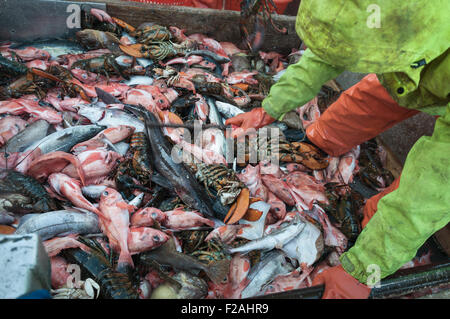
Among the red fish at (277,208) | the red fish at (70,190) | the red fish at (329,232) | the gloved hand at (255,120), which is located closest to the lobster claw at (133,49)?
the gloved hand at (255,120)

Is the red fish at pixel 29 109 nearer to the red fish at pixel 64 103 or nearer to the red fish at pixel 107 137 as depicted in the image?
the red fish at pixel 64 103

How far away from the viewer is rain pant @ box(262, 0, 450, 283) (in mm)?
1022

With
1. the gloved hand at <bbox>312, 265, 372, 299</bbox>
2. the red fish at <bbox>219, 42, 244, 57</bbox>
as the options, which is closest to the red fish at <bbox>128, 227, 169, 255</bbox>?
the gloved hand at <bbox>312, 265, 372, 299</bbox>

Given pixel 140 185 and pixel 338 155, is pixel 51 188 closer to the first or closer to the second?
pixel 140 185

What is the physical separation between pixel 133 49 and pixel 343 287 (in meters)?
3.14

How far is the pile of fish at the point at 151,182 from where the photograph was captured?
69.3 inches

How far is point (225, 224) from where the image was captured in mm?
2037

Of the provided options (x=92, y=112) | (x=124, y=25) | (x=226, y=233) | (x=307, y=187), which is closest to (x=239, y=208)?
(x=226, y=233)

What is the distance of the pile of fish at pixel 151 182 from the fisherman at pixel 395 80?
570 millimetres

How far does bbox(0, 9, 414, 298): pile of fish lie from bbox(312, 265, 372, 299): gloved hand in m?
0.39

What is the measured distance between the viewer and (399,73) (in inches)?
53.1

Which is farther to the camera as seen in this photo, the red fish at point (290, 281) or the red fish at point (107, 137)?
the red fish at point (107, 137)
